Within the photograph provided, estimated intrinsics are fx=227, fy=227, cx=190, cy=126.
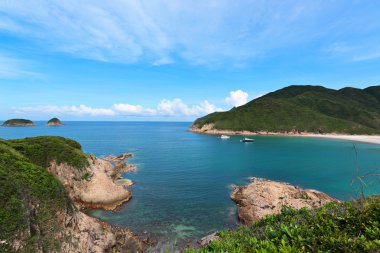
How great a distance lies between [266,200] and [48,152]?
35.8 meters

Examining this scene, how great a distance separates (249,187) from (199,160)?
3403 cm

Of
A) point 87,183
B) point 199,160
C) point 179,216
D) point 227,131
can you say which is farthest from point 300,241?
point 227,131

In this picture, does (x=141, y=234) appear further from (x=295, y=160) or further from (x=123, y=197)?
(x=295, y=160)

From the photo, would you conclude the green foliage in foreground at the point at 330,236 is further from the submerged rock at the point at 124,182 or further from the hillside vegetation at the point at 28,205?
the submerged rock at the point at 124,182

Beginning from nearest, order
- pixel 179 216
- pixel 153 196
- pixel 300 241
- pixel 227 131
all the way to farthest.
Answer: pixel 300 241 → pixel 179 216 → pixel 153 196 → pixel 227 131

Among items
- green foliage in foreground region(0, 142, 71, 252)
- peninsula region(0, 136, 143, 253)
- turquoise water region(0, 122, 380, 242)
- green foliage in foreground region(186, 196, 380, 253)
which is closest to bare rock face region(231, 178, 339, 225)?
turquoise water region(0, 122, 380, 242)

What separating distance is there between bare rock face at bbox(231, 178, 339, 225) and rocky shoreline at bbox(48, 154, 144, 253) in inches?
603

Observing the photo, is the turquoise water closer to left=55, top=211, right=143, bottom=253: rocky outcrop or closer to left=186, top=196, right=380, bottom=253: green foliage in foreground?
left=55, top=211, right=143, bottom=253: rocky outcrop

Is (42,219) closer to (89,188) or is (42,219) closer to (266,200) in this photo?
(89,188)

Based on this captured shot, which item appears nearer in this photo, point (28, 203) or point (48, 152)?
point (28, 203)

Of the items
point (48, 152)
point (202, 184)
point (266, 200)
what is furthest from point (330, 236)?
point (48, 152)

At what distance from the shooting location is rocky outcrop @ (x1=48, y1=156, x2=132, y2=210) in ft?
117

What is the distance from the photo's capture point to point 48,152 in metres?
37.9

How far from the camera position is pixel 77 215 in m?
22.6
